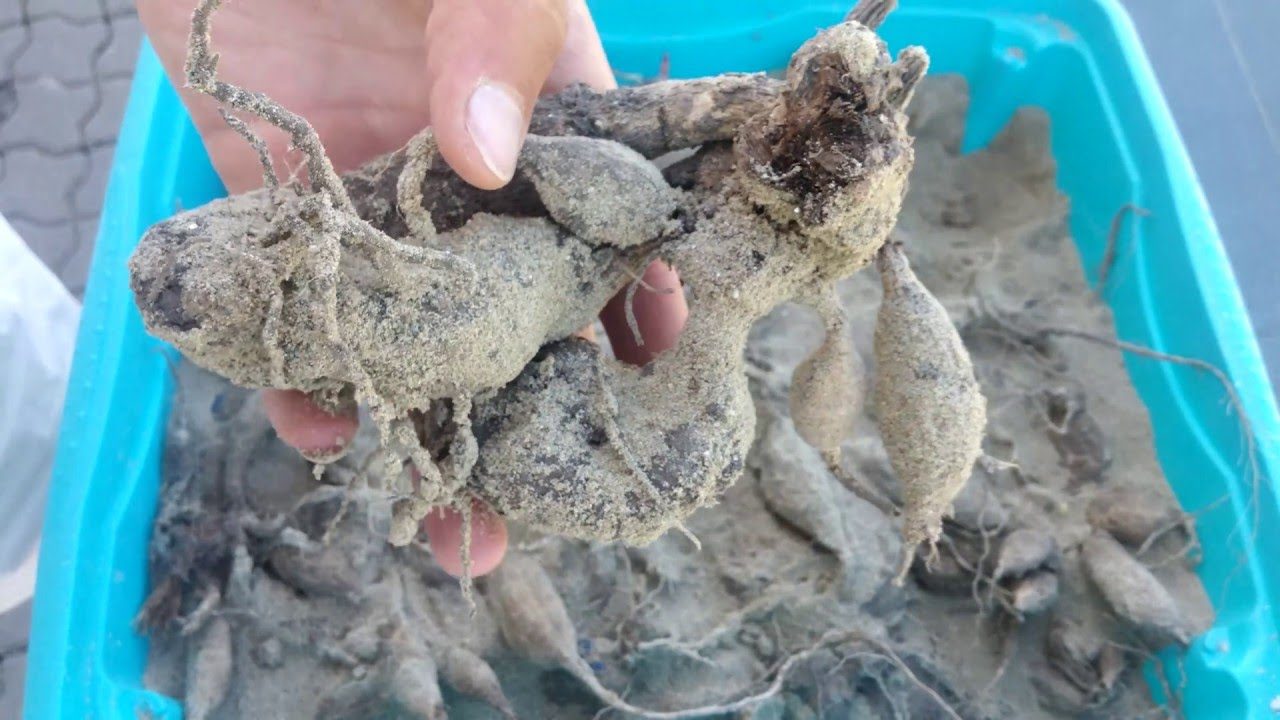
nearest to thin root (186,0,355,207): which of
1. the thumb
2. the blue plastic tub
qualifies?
the thumb

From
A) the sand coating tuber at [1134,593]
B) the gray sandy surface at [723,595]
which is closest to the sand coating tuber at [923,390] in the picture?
the gray sandy surface at [723,595]

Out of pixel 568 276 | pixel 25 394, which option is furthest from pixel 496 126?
pixel 25 394

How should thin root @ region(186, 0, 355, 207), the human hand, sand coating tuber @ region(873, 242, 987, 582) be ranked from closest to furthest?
thin root @ region(186, 0, 355, 207) < sand coating tuber @ region(873, 242, 987, 582) < the human hand

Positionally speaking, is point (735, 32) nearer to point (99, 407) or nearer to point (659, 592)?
point (659, 592)

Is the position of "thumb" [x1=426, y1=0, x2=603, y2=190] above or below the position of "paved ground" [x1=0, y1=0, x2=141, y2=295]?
above

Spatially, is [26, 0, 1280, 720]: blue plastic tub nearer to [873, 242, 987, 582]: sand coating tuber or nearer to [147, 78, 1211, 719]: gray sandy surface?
[147, 78, 1211, 719]: gray sandy surface

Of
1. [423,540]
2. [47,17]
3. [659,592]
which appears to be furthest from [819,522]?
[47,17]
